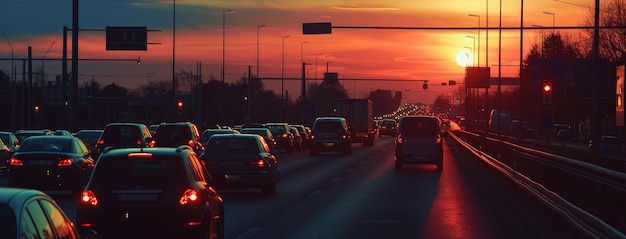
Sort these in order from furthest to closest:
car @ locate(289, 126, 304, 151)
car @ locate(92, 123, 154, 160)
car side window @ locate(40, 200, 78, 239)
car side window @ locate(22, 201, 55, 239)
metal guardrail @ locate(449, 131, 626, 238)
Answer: car @ locate(289, 126, 304, 151) < car @ locate(92, 123, 154, 160) < metal guardrail @ locate(449, 131, 626, 238) < car side window @ locate(40, 200, 78, 239) < car side window @ locate(22, 201, 55, 239)

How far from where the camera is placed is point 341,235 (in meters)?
17.0

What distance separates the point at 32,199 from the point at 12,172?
19283 mm

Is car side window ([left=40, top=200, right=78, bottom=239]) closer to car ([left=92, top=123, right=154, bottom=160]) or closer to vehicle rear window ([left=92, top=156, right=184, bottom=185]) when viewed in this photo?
vehicle rear window ([left=92, top=156, right=184, bottom=185])

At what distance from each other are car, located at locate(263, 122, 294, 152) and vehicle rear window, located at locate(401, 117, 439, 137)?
2436 centimetres

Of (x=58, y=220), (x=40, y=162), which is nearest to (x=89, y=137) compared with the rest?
(x=40, y=162)

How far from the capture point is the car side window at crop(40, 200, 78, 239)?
729 cm

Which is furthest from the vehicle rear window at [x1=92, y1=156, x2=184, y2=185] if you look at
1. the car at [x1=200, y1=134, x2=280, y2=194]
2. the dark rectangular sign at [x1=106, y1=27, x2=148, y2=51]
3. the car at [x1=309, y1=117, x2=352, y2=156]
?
the dark rectangular sign at [x1=106, y1=27, x2=148, y2=51]

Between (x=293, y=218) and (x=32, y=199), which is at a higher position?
(x=32, y=199)

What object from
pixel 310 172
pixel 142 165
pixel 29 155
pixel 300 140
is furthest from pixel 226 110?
pixel 142 165

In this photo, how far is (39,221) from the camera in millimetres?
6902

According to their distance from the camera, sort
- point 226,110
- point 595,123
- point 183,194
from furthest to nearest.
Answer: point 226,110
point 595,123
point 183,194

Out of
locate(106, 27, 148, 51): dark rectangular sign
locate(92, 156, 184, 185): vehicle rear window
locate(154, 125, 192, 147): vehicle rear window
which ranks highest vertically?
locate(106, 27, 148, 51): dark rectangular sign

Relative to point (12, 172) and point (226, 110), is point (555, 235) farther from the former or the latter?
point (226, 110)

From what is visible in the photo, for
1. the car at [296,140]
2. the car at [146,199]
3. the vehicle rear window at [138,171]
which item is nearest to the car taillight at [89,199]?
the car at [146,199]
